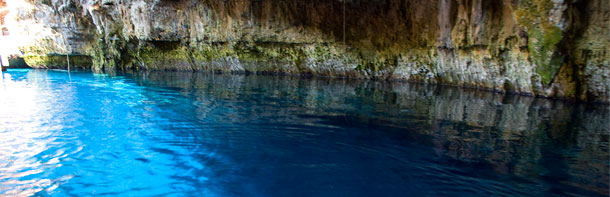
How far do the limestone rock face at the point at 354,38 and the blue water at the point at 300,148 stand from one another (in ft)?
6.16

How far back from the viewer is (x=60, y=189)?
404cm

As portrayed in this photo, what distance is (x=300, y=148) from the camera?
551 centimetres

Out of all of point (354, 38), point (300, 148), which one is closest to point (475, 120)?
point (300, 148)

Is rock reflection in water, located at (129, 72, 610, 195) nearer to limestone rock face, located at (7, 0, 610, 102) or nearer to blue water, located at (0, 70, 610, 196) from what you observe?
blue water, located at (0, 70, 610, 196)

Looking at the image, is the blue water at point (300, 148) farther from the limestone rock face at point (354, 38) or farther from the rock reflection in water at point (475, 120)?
the limestone rock face at point (354, 38)

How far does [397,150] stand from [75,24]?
22.8 meters

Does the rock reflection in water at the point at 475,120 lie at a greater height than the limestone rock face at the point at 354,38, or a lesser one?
lesser

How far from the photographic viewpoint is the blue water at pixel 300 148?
4141 millimetres

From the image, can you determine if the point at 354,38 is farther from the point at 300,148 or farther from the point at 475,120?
the point at 300,148

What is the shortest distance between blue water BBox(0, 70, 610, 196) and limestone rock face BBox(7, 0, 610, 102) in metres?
1.88

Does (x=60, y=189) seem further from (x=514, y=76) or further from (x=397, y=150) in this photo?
(x=514, y=76)

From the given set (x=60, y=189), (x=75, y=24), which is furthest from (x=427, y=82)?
(x=75, y=24)

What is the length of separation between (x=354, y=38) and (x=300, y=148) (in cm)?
1237

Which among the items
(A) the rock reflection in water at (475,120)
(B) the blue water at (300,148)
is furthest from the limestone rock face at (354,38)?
(B) the blue water at (300,148)
